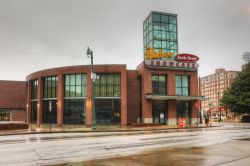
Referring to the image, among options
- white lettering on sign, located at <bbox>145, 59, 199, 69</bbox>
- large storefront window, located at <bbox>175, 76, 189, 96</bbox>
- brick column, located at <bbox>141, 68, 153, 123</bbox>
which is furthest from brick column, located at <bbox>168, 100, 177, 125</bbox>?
white lettering on sign, located at <bbox>145, 59, 199, 69</bbox>

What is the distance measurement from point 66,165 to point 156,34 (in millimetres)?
50997

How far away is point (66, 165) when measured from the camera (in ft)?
30.7

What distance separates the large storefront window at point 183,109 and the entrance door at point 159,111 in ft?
7.58

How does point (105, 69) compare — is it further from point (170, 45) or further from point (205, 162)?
point (205, 162)

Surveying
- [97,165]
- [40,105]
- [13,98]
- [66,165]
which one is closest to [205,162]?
[97,165]

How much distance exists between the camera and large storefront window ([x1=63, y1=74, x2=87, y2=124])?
43478 mm

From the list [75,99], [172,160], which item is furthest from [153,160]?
[75,99]

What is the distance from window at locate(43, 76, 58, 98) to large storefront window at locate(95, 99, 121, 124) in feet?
31.3

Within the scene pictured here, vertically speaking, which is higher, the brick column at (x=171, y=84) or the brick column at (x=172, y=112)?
the brick column at (x=171, y=84)

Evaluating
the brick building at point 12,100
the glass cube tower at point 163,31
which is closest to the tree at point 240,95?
the glass cube tower at point 163,31

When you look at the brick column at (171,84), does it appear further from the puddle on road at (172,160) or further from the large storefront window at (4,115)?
the large storefront window at (4,115)

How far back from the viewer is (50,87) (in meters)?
47.8

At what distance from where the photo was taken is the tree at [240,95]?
5712cm

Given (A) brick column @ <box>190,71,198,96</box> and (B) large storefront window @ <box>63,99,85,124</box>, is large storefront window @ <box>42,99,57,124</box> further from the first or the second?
(A) brick column @ <box>190,71,198,96</box>
